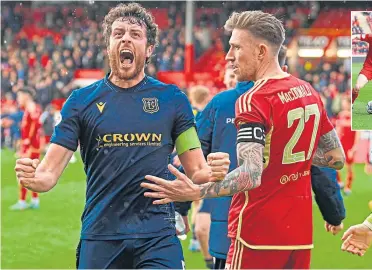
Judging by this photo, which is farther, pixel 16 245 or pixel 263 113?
pixel 16 245

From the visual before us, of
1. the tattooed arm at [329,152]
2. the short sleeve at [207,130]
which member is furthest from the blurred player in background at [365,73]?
the tattooed arm at [329,152]

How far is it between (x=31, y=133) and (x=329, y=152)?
10087 millimetres

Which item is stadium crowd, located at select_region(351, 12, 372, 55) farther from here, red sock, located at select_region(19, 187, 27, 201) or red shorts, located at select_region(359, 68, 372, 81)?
red sock, located at select_region(19, 187, 27, 201)

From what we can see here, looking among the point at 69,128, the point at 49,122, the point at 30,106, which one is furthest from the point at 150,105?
the point at 49,122

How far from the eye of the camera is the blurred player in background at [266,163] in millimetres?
3867

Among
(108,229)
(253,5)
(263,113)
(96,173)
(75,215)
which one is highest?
(253,5)

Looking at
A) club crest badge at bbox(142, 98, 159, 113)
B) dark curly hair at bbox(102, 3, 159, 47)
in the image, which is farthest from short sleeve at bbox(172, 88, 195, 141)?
dark curly hair at bbox(102, 3, 159, 47)

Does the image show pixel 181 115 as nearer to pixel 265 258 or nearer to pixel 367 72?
pixel 265 258

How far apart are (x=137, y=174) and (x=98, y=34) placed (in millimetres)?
27953

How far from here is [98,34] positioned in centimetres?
3175

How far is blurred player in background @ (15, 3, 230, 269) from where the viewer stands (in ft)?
13.9

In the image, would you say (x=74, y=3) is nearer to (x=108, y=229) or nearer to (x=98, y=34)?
(x=98, y=34)

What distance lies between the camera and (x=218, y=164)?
3.83 m

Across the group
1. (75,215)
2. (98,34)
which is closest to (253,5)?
(98,34)
